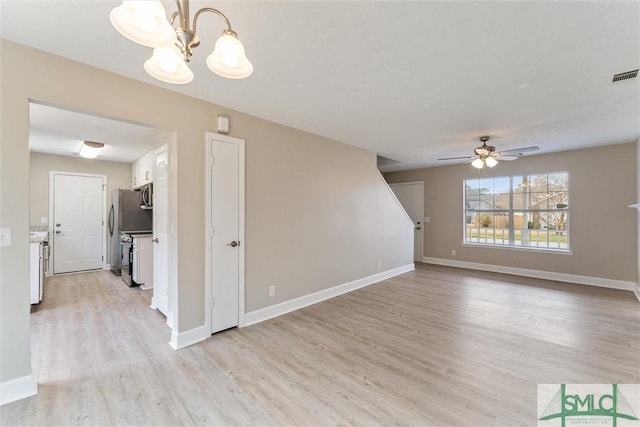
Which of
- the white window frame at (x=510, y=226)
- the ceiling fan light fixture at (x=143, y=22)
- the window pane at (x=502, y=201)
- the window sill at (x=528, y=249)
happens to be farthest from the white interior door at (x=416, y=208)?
the ceiling fan light fixture at (x=143, y=22)

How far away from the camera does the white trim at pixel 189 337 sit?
264 centimetres

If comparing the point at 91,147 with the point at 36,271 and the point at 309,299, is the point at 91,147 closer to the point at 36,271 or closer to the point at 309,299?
the point at 36,271

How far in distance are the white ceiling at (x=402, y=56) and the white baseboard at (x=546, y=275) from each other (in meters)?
2.83

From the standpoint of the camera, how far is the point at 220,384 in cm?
209

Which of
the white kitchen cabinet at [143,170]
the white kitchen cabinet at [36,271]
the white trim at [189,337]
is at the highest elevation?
the white kitchen cabinet at [143,170]

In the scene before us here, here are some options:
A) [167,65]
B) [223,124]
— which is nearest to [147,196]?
[223,124]

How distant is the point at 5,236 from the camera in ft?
6.09

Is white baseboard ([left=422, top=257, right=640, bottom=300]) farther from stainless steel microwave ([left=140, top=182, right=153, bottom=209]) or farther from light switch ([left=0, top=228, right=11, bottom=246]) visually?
light switch ([left=0, top=228, right=11, bottom=246])

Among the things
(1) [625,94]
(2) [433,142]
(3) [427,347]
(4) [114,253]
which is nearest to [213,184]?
(3) [427,347]

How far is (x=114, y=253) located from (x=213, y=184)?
4631 mm

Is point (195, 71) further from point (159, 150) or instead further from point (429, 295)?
point (429, 295)

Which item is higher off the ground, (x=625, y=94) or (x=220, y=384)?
(x=625, y=94)

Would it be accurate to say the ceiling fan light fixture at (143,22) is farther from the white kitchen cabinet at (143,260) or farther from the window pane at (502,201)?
the window pane at (502,201)

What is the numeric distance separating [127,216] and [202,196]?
3.57 m
